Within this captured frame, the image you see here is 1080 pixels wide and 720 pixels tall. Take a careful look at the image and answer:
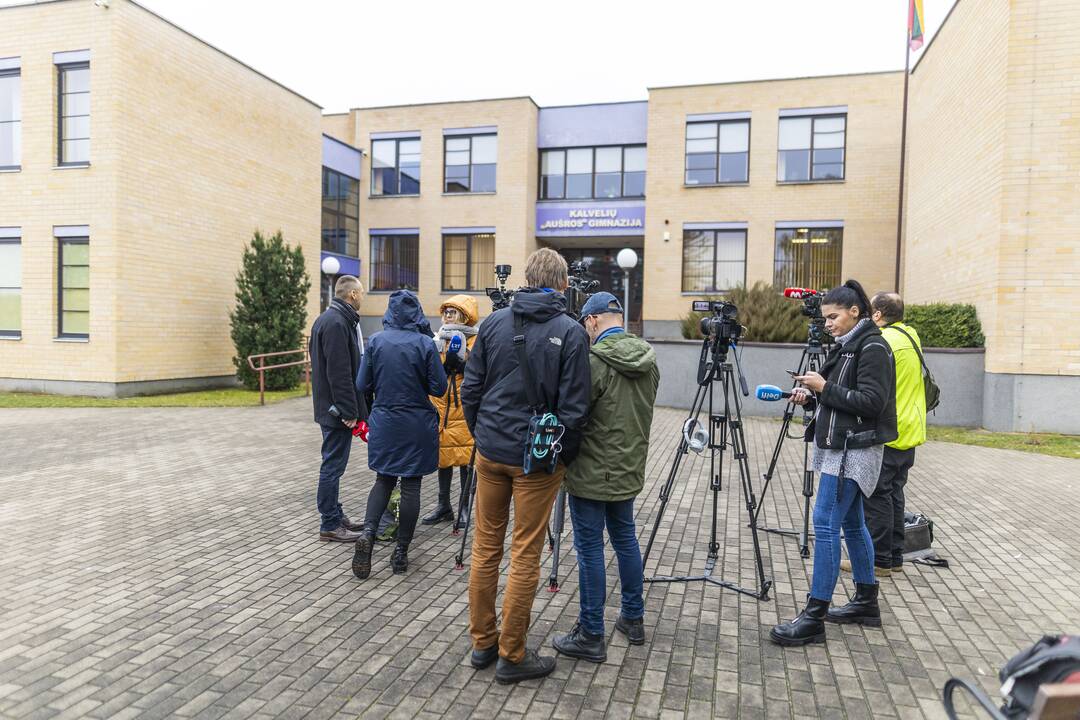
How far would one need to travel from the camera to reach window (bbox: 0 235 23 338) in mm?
15406

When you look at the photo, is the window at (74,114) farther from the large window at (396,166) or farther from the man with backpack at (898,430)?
the man with backpack at (898,430)

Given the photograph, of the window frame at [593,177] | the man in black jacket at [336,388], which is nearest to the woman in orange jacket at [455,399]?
the man in black jacket at [336,388]

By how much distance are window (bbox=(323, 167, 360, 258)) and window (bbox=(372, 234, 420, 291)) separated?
90cm

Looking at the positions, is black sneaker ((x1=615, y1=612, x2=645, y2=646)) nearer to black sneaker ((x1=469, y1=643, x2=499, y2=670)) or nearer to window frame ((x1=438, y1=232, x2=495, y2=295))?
black sneaker ((x1=469, y1=643, x2=499, y2=670))

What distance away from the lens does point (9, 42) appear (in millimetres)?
15250

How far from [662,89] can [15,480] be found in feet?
72.0

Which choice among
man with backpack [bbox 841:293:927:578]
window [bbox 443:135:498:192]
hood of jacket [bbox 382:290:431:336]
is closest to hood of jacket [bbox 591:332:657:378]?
hood of jacket [bbox 382:290:431:336]

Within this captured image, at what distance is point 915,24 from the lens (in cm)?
1847

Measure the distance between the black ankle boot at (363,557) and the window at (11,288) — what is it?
15.0 meters

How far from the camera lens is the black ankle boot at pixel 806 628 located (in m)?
3.85

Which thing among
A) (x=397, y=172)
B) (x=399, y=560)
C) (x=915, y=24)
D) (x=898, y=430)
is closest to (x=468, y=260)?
(x=397, y=172)

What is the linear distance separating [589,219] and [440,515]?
68.9 feet

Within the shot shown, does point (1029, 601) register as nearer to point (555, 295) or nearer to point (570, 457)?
point (570, 457)

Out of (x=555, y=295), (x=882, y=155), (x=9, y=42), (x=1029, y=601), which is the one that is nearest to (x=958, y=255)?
(x=882, y=155)
